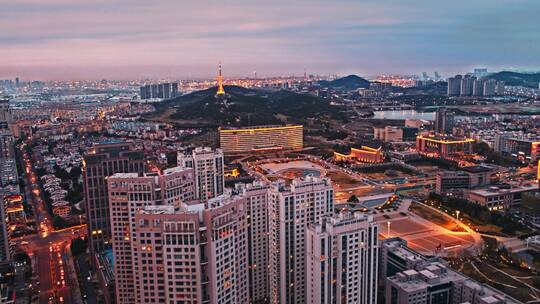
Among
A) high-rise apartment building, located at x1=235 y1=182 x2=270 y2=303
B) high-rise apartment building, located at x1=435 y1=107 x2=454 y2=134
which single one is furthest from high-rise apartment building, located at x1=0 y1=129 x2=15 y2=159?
high-rise apartment building, located at x1=435 y1=107 x2=454 y2=134

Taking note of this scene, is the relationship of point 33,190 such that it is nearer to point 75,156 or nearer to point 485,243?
point 75,156

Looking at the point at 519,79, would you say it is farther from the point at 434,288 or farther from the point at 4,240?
the point at 4,240

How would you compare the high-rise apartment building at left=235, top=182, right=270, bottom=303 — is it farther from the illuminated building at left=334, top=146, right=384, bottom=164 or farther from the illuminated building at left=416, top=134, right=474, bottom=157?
the illuminated building at left=416, top=134, right=474, bottom=157

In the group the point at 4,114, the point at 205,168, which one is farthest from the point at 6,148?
the point at 205,168

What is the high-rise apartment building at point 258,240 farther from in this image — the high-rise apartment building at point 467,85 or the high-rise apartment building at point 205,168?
the high-rise apartment building at point 467,85

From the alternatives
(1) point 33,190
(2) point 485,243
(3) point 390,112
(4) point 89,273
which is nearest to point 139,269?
(4) point 89,273

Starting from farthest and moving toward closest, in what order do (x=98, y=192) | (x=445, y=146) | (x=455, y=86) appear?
(x=455, y=86)
(x=445, y=146)
(x=98, y=192)
